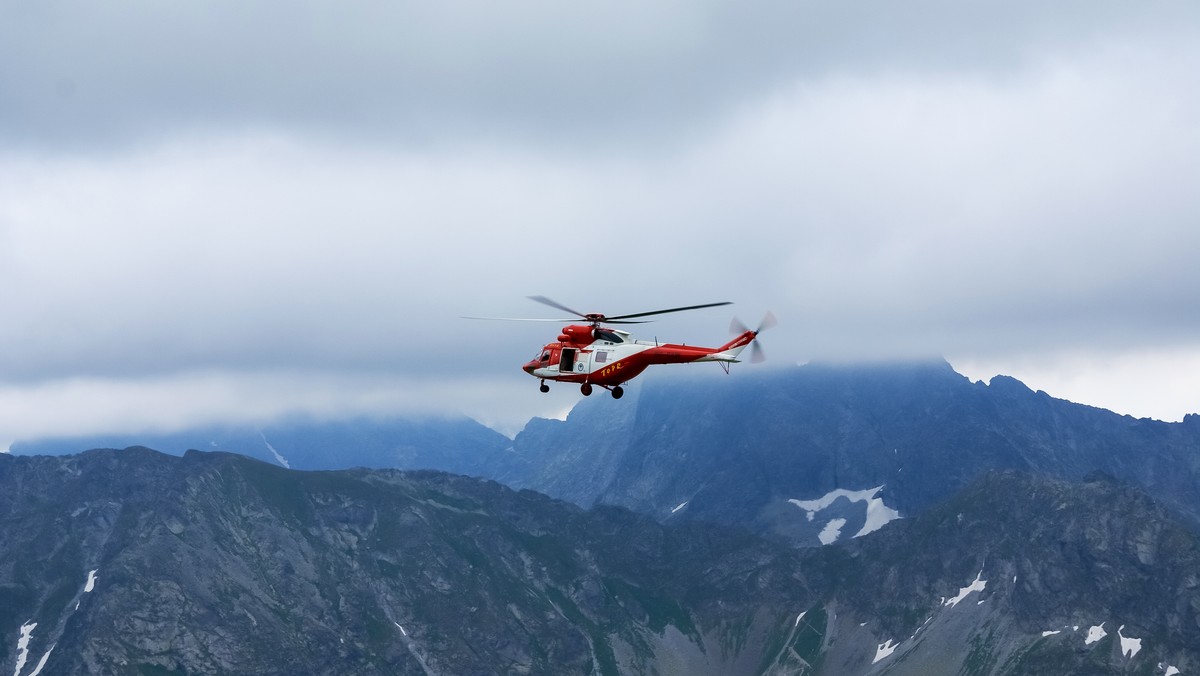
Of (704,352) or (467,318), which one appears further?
(704,352)

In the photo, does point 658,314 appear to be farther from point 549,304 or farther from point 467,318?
point 467,318

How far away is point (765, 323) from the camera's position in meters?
194

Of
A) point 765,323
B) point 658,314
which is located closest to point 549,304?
point 658,314

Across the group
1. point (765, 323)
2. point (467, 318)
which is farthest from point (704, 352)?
point (467, 318)

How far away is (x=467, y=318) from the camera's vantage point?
178m

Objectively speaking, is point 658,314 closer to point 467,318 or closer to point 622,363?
point 622,363

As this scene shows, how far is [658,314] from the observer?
189 meters

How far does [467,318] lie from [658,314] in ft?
82.9

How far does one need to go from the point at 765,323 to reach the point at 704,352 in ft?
28.2

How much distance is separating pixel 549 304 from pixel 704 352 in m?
21.2

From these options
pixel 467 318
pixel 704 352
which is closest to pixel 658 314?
pixel 704 352

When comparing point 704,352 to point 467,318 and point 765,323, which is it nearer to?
point 765,323

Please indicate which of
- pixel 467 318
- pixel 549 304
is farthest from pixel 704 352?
pixel 467 318

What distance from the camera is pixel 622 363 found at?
652 feet
